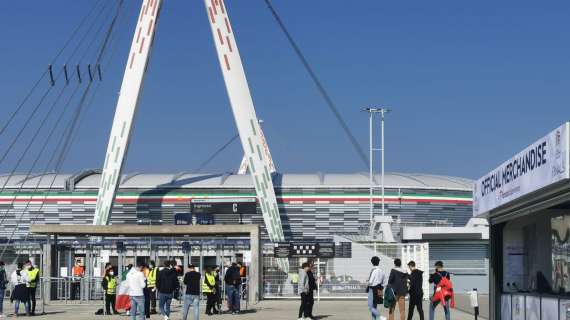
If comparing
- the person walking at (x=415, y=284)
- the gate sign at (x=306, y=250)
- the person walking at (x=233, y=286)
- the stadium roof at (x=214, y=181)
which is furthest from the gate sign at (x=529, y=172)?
the stadium roof at (x=214, y=181)

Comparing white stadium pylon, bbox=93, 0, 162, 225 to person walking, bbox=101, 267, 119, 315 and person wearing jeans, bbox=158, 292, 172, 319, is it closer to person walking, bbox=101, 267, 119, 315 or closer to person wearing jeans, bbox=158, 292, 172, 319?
person walking, bbox=101, 267, 119, 315

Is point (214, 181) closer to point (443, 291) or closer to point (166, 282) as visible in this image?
point (166, 282)

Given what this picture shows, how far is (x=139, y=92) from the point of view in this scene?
55.7 metres

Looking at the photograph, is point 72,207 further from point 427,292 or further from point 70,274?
→ point 427,292

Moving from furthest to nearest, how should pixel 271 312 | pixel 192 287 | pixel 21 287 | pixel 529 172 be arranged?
pixel 271 312 → pixel 21 287 → pixel 192 287 → pixel 529 172

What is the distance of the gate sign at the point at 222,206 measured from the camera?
64875 millimetres

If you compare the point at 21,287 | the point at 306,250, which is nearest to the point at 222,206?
the point at 306,250

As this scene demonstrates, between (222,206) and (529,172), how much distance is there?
175ft

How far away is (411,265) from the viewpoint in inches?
877

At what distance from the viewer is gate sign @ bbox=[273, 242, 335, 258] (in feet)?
127

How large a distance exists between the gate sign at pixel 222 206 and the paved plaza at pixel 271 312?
2878 cm

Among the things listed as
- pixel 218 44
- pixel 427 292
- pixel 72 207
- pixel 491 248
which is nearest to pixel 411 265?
pixel 491 248

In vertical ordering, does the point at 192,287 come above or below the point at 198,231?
below

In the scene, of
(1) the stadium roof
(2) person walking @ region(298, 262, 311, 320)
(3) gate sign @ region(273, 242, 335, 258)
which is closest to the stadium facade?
(1) the stadium roof
